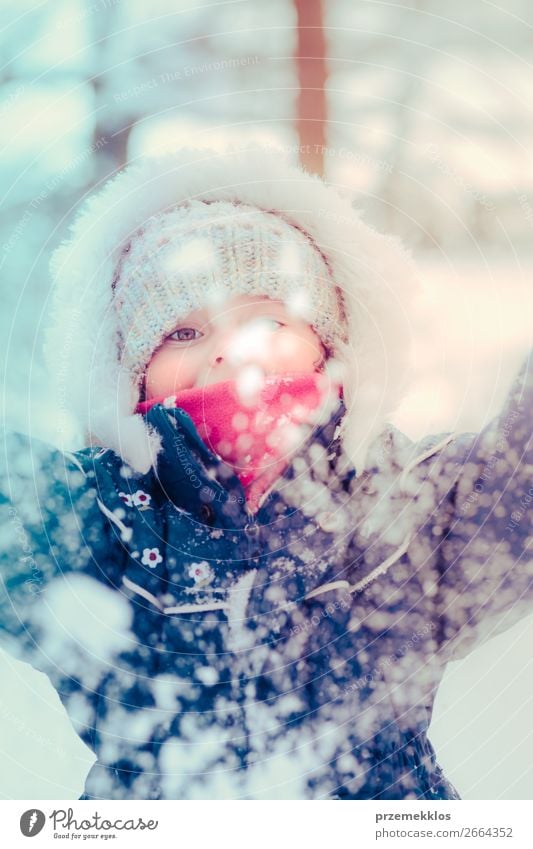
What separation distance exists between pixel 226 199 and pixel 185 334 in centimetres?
11

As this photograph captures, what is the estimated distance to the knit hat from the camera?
1.90 feet

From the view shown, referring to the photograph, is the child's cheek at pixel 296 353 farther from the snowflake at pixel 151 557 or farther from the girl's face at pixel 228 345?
the snowflake at pixel 151 557

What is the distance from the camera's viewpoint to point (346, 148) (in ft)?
2.03

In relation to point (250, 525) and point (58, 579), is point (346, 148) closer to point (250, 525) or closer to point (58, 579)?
point (250, 525)

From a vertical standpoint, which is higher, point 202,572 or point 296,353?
point 296,353

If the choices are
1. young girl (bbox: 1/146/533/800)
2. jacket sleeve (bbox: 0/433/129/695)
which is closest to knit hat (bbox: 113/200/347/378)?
young girl (bbox: 1/146/533/800)

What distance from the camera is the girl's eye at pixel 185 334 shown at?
585 mm

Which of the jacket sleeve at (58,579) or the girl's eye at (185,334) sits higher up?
the girl's eye at (185,334)

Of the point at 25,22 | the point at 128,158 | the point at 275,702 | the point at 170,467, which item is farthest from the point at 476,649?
the point at 25,22

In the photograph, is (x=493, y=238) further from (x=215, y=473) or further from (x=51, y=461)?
(x=51, y=461)

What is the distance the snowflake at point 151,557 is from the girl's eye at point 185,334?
17 cm

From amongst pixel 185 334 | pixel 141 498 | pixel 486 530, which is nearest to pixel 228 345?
pixel 185 334

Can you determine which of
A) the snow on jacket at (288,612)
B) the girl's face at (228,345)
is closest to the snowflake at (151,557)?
the snow on jacket at (288,612)

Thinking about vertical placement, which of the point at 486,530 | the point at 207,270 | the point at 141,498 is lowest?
the point at 486,530
